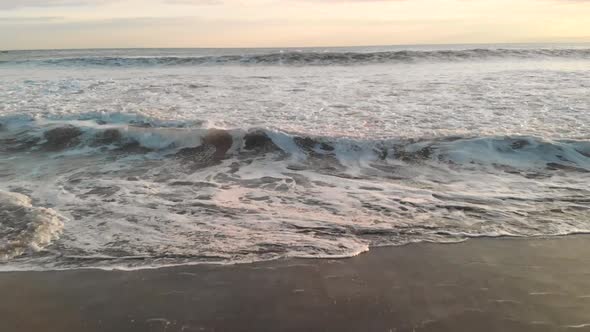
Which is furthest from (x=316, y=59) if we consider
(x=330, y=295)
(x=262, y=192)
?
(x=330, y=295)

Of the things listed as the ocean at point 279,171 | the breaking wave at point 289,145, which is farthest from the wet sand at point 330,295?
the breaking wave at point 289,145

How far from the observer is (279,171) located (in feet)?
22.0

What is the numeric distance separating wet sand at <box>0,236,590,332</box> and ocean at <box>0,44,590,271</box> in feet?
0.91

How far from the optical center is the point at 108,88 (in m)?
14.5

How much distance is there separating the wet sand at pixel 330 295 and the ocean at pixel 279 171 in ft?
0.91

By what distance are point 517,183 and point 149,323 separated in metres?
4.92

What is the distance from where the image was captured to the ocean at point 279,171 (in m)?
4.35

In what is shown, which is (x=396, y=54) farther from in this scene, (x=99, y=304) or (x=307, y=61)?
(x=99, y=304)

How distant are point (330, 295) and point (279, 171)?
3539 mm

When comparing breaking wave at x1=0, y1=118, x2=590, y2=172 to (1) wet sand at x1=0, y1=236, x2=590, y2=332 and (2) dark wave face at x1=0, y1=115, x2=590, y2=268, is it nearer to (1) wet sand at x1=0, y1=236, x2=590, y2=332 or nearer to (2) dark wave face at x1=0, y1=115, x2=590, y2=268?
(2) dark wave face at x1=0, y1=115, x2=590, y2=268

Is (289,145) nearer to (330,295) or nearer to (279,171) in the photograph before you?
(279,171)

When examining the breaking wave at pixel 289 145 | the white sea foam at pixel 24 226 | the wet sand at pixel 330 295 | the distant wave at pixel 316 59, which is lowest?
the wet sand at pixel 330 295

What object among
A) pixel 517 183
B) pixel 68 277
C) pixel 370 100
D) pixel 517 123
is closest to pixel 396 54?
pixel 370 100

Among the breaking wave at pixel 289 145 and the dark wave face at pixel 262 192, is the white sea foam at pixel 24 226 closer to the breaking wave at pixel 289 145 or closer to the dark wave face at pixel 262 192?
the dark wave face at pixel 262 192
